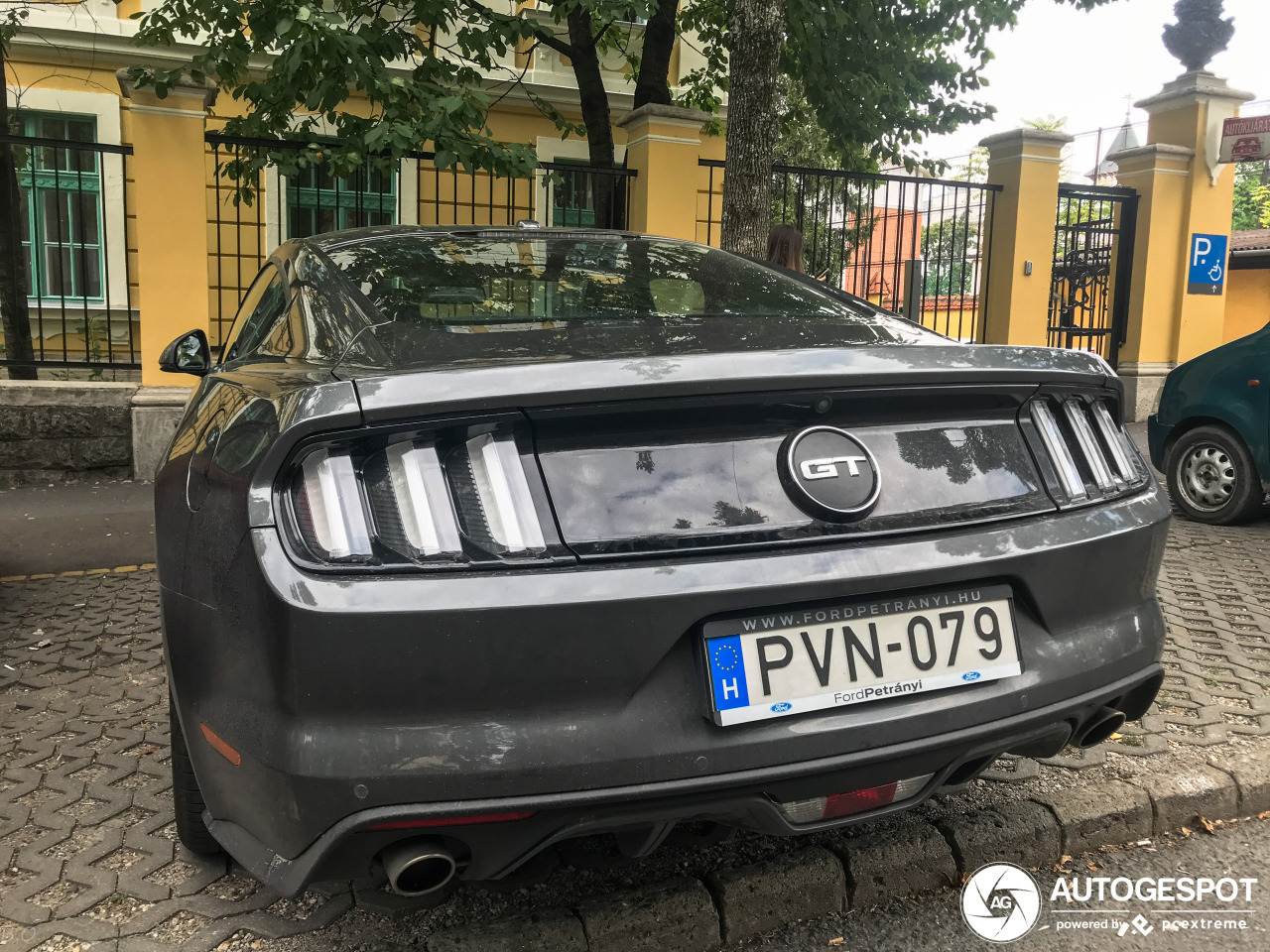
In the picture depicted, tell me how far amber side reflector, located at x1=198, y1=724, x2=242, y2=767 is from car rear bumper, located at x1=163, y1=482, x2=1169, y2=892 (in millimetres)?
13

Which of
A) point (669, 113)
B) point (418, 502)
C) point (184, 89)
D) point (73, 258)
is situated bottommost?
point (418, 502)

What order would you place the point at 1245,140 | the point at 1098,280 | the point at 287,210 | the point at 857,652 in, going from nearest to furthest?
the point at 857,652, the point at 1245,140, the point at 287,210, the point at 1098,280

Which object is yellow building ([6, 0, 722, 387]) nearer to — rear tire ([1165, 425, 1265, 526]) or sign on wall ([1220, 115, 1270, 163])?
rear tire ([1165, 425, 1265, 526])

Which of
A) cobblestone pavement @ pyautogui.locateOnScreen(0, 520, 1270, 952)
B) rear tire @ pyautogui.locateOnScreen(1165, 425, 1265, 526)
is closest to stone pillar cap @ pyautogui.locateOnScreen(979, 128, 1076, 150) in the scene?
rear tire @ pyautogui.locateOnScreen(1165, 425, 1265, 526)

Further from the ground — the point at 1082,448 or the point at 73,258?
the point at 73,258

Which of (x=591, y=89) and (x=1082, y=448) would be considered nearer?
(x=1082, y=448)

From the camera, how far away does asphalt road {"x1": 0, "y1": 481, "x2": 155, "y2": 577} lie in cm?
575

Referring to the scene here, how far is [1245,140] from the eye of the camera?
12.4m

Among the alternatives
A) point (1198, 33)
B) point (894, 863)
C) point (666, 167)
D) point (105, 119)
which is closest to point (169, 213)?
point (666, 167)

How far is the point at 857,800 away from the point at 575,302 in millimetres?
1224

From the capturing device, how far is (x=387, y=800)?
162 centimetres

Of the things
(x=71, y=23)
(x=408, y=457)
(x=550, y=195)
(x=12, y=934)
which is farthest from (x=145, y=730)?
(x=71, y=23)

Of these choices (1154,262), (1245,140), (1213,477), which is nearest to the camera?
(1213,477)

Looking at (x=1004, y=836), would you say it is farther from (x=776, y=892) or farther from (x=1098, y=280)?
(x=1098, y=280)
